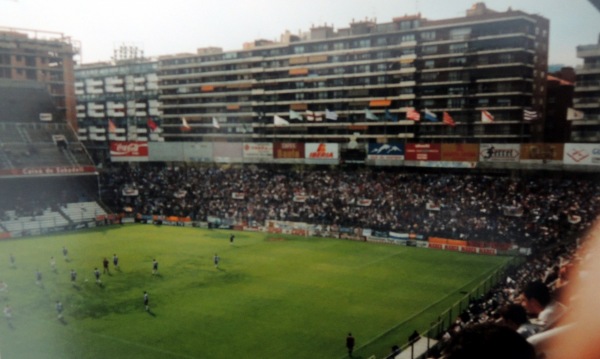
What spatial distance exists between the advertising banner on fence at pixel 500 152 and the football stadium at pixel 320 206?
164 millimetres

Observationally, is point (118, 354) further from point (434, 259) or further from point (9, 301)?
point (434, 259)

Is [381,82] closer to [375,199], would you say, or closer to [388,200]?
[375,199]

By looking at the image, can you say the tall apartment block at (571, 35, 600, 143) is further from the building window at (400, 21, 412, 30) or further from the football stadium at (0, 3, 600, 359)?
the building window at (400, 21, 412, 30)

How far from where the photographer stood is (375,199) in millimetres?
45062

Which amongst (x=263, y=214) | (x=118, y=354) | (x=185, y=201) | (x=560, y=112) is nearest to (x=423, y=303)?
(x=118, y=354)

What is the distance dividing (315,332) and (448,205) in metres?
23.8

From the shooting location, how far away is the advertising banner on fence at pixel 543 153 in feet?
127

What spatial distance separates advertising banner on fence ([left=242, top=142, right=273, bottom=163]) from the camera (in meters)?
52.3

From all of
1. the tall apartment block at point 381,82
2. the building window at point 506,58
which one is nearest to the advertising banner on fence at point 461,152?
the tall apartment block at point 381,82

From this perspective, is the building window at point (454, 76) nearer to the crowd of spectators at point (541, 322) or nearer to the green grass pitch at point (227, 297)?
the green grass pitch at point (227, 297)

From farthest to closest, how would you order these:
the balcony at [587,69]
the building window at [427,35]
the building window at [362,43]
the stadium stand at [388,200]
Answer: the building window at [362,43] < the building window at [427,35] < the balcony at [587,69] < the stadium stand at [388,200]

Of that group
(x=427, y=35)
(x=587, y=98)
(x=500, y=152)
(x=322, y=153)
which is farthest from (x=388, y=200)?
(x=427, y=35)

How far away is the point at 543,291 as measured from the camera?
507cm

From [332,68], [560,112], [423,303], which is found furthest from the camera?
[332,68]
